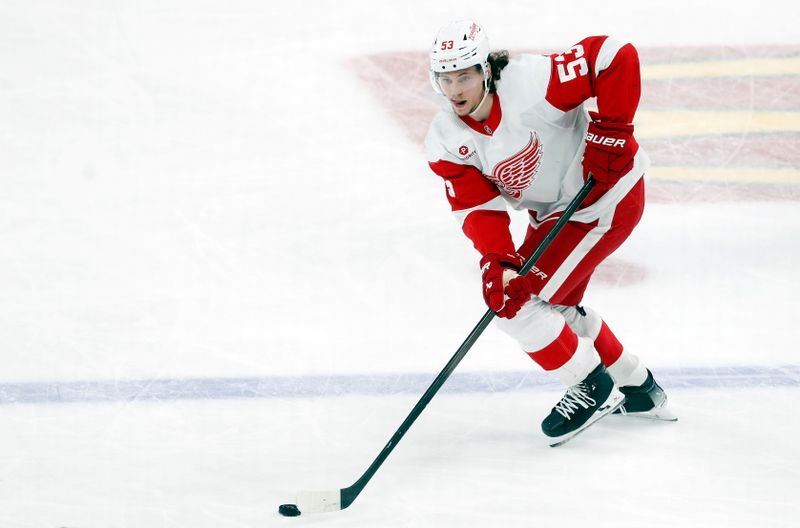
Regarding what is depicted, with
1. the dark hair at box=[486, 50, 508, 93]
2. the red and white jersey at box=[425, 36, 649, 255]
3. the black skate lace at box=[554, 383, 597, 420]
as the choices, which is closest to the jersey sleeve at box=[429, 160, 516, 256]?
the red and white jersey at box=[425, 36, 649, 255]

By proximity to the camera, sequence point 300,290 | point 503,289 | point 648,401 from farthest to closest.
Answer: point 300,290 → point 648,401 → point 503,289

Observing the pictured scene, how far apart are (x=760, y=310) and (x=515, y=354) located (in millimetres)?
879

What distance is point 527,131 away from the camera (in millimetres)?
2604

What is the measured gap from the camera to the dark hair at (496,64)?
8.52ft

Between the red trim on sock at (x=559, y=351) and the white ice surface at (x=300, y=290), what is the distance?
0.24 metres

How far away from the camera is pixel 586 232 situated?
8.97 feet

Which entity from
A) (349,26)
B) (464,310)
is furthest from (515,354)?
(349,26)

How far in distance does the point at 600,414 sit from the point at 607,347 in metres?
0.20

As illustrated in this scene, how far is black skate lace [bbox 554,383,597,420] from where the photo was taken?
8.99 feet

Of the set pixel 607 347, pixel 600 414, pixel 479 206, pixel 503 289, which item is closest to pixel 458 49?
pixel 479 206

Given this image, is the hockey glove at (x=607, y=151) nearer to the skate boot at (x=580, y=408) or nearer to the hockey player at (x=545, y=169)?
the hockey player at (x=545, y=169)

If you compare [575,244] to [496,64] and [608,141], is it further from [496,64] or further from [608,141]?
[496,64]

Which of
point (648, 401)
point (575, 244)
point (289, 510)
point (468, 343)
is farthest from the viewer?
point (648, 401)

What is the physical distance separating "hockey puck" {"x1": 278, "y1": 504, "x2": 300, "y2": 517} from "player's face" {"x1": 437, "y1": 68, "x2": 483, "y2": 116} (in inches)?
41.8
